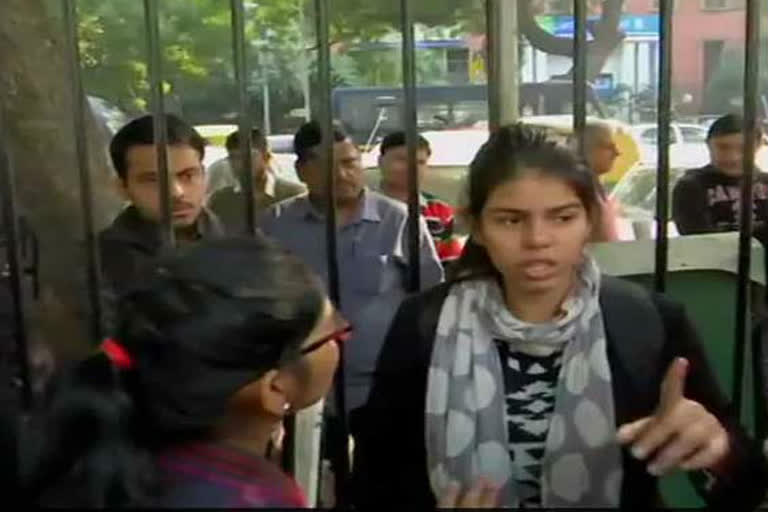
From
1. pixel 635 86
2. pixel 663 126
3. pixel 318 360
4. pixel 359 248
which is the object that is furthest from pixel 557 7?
pixel 318 360

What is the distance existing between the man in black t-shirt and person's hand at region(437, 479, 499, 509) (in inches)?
107

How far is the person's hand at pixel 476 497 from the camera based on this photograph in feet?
5.34

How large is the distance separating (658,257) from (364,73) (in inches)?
164

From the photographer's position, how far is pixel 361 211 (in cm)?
353

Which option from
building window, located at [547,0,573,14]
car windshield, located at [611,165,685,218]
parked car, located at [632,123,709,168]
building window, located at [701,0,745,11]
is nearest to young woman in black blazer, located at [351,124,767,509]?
building window, located at [547,0,573,14]

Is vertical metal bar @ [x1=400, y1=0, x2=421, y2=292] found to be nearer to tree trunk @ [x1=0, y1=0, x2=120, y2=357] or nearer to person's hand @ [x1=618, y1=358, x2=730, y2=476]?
person's hand @ [x1=618, y1=358, x2=730, y2=476]

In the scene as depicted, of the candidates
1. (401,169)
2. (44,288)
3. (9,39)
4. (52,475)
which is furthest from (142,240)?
(401,169)

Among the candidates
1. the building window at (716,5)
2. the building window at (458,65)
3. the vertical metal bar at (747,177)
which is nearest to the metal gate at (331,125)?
the vertical metal bar at (747,177)

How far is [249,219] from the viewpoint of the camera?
86.0 inches

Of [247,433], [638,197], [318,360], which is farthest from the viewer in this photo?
[638,197]

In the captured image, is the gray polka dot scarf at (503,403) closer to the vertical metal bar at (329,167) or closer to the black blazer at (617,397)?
the black blazer at (617,397)

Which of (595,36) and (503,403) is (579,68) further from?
(595,36)

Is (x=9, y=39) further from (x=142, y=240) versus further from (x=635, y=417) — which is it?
(x=635, y=417)

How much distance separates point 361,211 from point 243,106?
4.67ft
